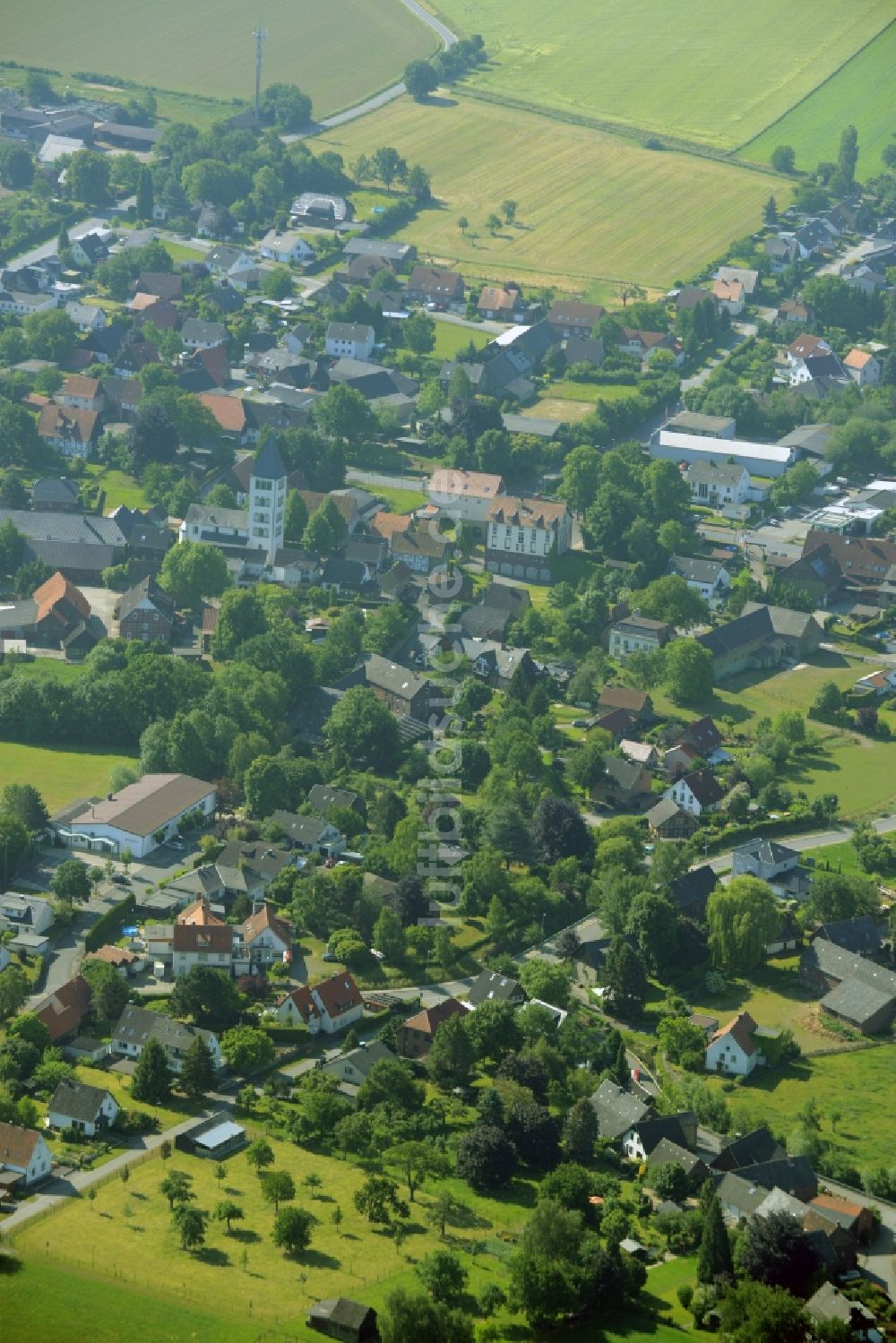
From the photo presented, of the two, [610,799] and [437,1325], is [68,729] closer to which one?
[610,799]

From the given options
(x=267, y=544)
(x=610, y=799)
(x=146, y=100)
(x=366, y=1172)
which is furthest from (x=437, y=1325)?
(x=146, y=100)

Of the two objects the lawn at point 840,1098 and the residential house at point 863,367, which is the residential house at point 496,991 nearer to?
the lawn at point 840,1098

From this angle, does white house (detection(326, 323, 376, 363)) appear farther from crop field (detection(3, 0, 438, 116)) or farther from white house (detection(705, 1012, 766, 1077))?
white house (detection(705, 1012, 766, 1077))

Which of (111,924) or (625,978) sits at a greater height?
(625,978)

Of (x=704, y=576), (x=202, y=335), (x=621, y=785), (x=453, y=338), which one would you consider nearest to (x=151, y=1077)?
(x=621, y=785)

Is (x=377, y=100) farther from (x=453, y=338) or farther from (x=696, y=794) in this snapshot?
(x=696, y=794)

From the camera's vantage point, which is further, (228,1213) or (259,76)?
(259,76)
